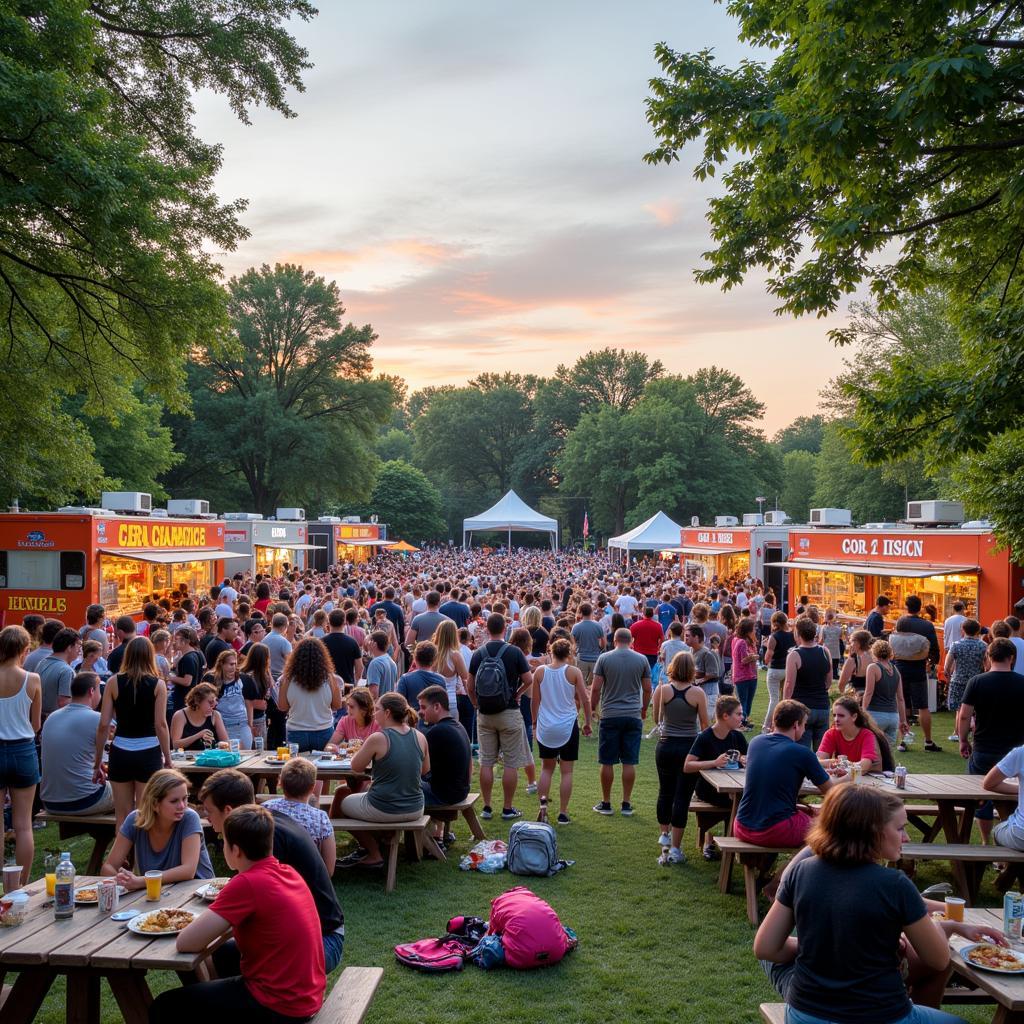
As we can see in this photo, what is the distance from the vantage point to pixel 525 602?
587 inches

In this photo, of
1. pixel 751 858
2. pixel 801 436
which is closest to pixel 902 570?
pixel 751 858

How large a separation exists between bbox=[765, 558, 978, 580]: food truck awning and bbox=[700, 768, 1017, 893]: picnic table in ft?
29.4

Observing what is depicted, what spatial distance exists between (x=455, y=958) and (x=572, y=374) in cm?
7611

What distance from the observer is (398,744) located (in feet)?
20.5

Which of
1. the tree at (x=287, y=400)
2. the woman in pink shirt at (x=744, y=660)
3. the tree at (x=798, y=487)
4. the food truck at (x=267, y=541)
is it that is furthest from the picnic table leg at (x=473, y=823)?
the tree at (x=798, y=487)

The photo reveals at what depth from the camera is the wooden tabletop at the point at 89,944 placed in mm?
3525

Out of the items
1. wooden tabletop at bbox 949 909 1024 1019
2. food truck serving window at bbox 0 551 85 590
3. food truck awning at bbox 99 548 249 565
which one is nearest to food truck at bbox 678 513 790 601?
food truck awning at bbox 99 548 249 565

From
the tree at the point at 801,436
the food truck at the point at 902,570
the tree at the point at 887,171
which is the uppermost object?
the tree at the point at 801,436

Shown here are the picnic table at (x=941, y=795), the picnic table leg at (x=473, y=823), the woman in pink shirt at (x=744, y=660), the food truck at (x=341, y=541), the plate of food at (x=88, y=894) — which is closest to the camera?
the plate of food at (x=88, y=894)

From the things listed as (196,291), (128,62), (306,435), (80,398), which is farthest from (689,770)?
(306,435)

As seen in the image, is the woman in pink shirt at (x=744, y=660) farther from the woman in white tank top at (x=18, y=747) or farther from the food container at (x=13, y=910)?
the food container at (x=13, y=910)

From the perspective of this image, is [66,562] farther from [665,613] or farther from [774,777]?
[774,777]

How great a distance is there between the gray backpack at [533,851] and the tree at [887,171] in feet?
16.5

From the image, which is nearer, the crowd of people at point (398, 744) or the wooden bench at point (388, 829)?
the crowd of people at point (398, 744)
